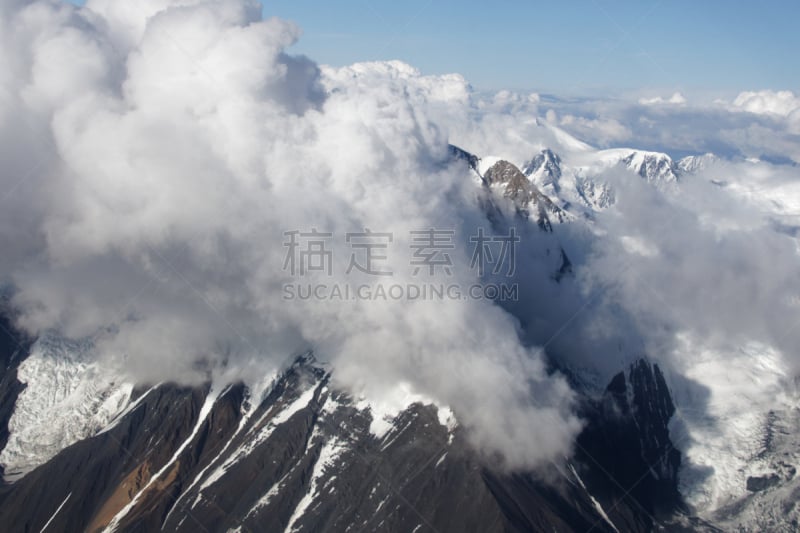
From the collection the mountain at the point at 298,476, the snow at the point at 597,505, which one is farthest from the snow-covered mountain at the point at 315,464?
the snow at the point at 597,505

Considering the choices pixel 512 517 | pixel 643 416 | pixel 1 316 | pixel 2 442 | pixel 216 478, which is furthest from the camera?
pixel 643 416

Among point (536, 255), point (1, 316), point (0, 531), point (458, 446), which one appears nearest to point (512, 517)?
point (458, 446)

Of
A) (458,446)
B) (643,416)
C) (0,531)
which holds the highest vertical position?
(458,446)

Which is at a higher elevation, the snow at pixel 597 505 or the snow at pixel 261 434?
the snow at pixel 261 434

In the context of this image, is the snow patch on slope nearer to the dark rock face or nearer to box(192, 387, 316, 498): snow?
the dark rock face

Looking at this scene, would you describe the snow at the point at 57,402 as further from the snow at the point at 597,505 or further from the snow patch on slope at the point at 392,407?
the snow at the point at 597,505

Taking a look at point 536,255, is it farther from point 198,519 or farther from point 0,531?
point 0,531

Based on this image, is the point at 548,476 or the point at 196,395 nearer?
the point at 548,476

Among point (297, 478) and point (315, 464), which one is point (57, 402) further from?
point (315, 464)
